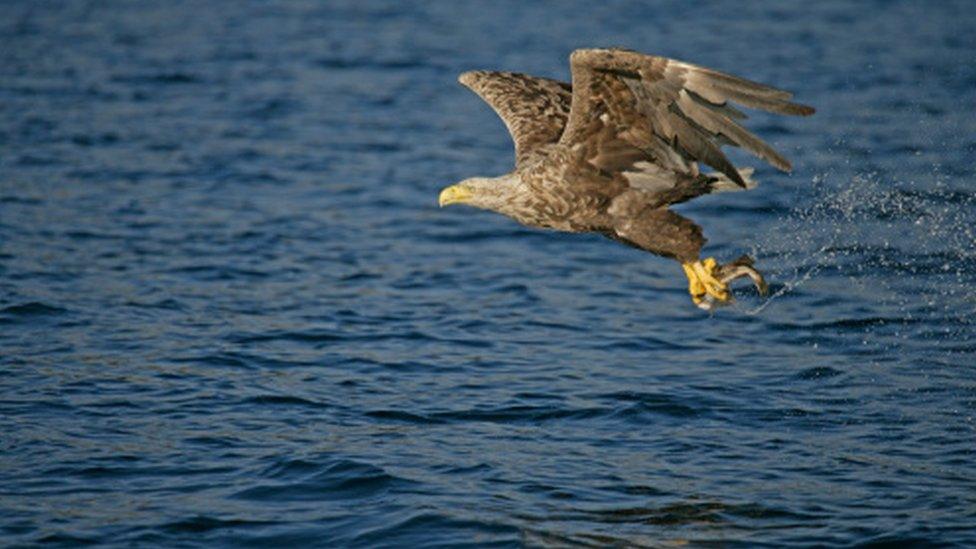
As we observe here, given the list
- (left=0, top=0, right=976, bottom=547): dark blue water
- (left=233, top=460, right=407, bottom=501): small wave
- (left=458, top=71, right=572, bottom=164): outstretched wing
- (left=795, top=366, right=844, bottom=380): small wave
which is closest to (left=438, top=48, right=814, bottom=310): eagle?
(left=458, top=71, right=572, bottom=164): outstretched wing

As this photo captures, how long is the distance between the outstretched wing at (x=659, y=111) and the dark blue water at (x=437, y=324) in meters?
1.41

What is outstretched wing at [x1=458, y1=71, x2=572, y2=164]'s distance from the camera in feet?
28.8

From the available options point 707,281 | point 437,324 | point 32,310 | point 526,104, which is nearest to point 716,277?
point 707,281

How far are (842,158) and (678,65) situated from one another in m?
7.10

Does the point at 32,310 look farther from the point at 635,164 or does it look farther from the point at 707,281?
the point at 707,281

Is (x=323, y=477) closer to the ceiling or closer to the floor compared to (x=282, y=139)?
closer to the floor

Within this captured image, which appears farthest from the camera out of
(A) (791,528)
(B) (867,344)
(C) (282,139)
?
(C) (282,139)

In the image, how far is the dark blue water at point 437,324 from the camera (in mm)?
7441

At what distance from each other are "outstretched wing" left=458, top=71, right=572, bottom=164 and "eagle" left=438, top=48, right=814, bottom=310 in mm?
182

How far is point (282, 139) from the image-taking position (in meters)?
15.3

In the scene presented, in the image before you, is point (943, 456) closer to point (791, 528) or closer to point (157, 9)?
point (791, 528)

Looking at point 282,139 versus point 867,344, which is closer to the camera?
point 867,344

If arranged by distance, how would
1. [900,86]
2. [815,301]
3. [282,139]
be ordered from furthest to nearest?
[900,86]
[282,139]
[815,301]

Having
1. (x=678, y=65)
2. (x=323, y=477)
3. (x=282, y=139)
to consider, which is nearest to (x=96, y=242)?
(x=282, y=139)
